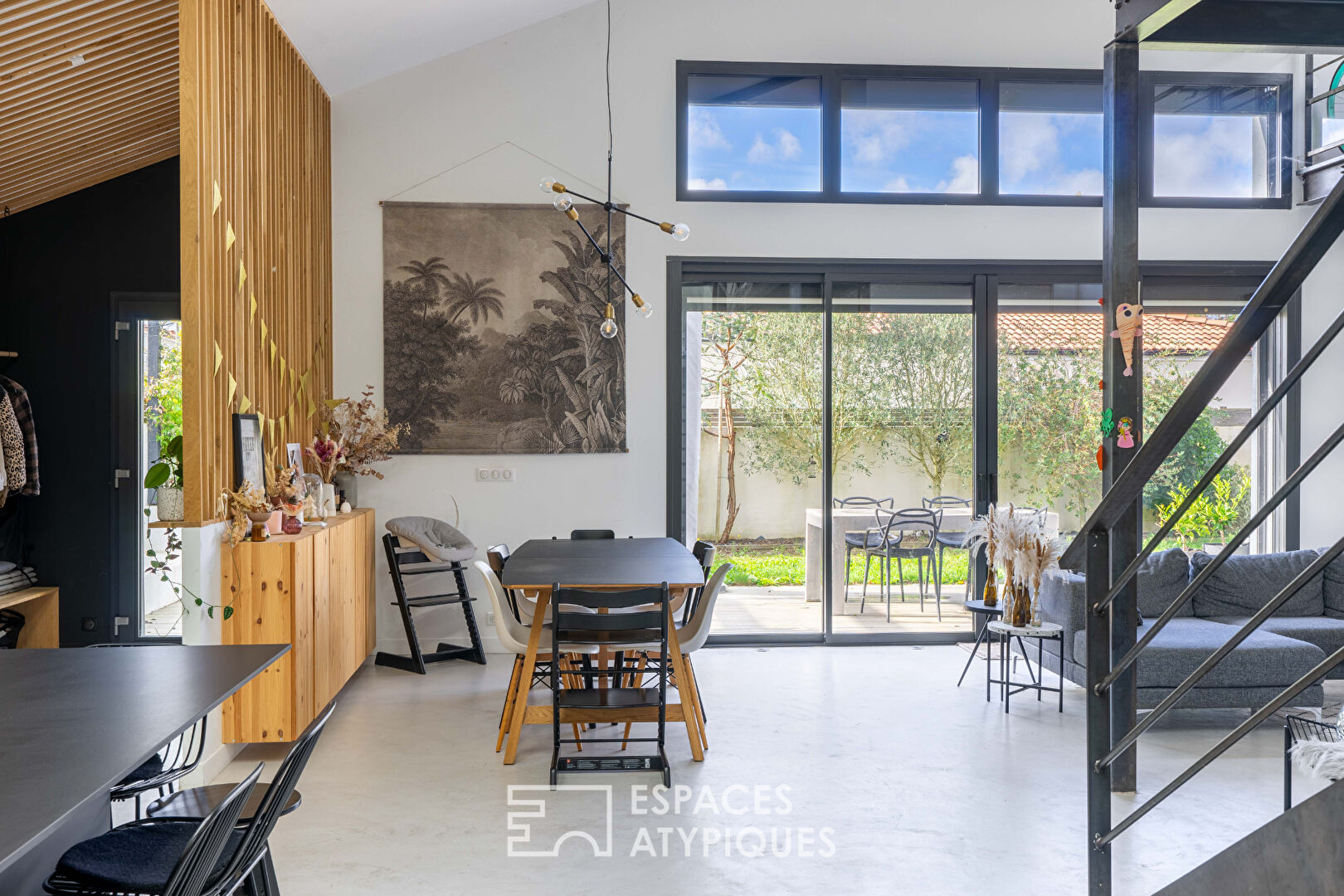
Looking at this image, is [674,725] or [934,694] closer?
[674,725]

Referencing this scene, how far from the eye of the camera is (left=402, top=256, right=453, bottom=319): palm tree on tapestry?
20.6ft

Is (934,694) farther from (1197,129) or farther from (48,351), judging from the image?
(48,351)

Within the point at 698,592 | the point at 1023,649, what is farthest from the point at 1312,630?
the point at 698,592

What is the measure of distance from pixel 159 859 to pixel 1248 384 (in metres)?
7.42

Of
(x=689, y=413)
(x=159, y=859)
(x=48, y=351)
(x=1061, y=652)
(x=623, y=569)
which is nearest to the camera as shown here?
(x=159, y=859)

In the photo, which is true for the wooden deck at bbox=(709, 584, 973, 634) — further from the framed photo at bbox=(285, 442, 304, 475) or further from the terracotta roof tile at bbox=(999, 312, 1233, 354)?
the framed photo at bbox=(285, 442, 304, 475)

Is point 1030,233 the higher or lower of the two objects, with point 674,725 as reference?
higher

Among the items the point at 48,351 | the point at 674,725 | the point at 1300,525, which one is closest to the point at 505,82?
the point at 48,351

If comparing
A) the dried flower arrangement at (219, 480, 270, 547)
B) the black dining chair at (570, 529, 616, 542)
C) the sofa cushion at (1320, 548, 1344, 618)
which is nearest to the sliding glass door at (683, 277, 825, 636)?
the black dining chair at (570, 529, 616, 542)

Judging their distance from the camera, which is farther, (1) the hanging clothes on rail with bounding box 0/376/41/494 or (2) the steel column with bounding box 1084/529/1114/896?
(1) the hanging clothes on rail with bounding box 0/376/41/494

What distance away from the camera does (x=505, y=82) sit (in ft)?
20.8

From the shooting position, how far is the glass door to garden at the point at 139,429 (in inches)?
244

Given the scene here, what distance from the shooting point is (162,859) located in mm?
1801

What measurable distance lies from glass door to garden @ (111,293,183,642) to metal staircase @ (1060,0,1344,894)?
5571 millimetres
